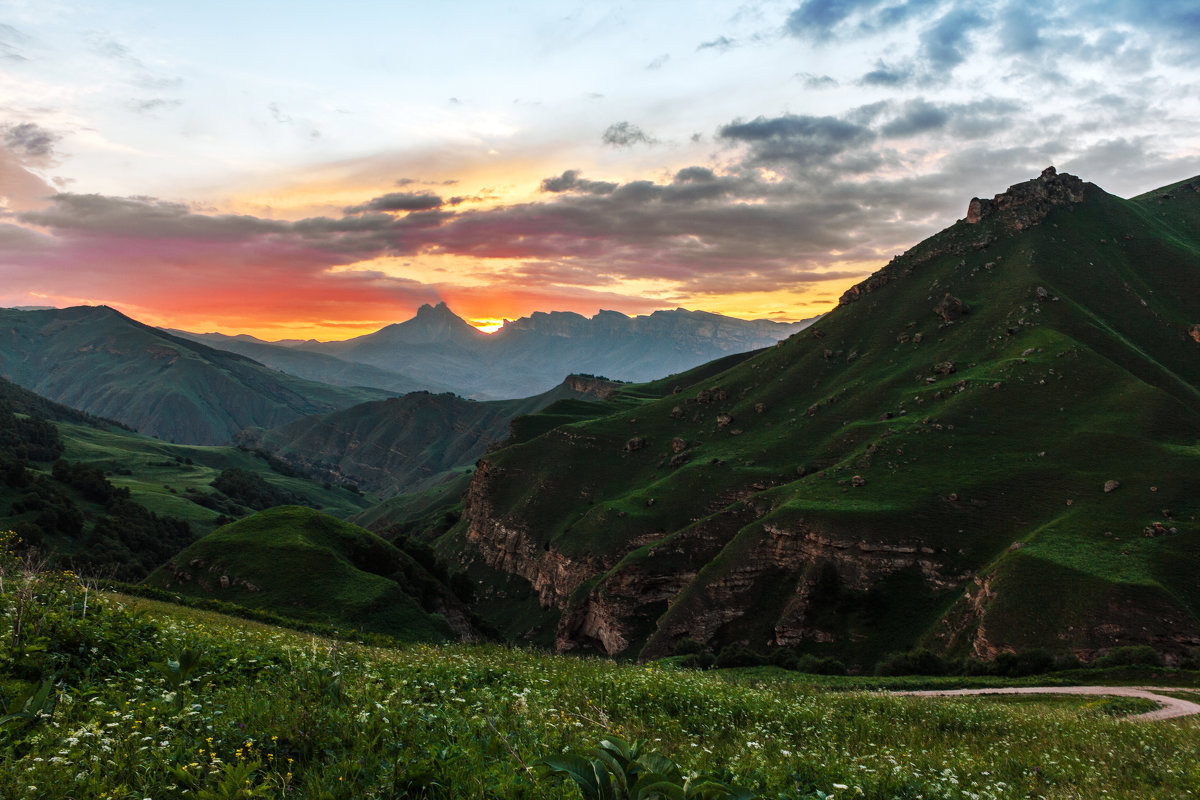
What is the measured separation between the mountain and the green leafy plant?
7069 centimetres

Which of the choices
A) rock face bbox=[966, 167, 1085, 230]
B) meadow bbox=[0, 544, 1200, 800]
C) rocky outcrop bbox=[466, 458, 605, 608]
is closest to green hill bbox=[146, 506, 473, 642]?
meadow bbox=[0, 544, 1200, 800]

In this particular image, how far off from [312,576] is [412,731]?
52401 millimetres

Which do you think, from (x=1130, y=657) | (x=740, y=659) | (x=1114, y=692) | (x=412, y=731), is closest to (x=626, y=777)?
(x=412, y=731)

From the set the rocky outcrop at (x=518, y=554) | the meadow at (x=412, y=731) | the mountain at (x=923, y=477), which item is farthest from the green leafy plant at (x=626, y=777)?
the rocky outcrop at (x=518, y=554)

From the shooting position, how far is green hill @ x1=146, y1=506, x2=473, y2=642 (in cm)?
5075

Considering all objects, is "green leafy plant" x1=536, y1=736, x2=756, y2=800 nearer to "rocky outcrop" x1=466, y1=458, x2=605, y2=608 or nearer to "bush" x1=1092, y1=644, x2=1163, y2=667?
"bush" x1=1092, y1=644, x2=1163, y2=667

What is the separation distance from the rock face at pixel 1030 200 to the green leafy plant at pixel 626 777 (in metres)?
190

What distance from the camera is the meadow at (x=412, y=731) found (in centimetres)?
724

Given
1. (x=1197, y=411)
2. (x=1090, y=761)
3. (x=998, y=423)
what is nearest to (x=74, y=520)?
(x=1090, y=761)

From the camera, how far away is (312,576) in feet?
178

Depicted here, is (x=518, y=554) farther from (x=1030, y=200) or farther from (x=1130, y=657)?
(x=1030, y=200)

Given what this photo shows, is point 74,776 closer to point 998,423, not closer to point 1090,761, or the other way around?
point 1090,761

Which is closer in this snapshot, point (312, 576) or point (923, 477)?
point (312, 576)

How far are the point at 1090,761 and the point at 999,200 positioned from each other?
190918mm
